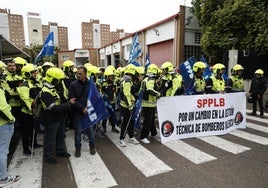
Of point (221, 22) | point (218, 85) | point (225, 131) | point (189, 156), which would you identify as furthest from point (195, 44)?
point (189, 156)

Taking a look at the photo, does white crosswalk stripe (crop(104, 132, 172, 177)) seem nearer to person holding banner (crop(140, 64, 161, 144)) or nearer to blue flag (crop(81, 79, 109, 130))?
person holding banner (crop(140, 64, 161, 144))

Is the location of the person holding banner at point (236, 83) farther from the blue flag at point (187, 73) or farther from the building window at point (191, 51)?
the building window at point (191, 51)

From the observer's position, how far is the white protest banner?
19.1 ft

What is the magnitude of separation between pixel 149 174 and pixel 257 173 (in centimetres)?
199

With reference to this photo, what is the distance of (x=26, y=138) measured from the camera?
17.1ft

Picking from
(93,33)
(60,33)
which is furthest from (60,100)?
(60,33)

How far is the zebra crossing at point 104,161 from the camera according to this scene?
4.00 m

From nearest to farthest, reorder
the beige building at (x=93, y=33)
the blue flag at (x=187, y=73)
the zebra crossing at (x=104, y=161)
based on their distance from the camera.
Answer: the zebra crossing at (x=104, y=161), the blue flag at (x=187, y=73), the beige building at (x=93, y=33)

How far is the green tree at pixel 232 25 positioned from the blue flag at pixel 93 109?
11.1 metres

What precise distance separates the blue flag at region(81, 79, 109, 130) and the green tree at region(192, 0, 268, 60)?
1114 cm

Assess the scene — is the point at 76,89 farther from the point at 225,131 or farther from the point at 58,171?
the point at 225,131

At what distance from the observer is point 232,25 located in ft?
46.4

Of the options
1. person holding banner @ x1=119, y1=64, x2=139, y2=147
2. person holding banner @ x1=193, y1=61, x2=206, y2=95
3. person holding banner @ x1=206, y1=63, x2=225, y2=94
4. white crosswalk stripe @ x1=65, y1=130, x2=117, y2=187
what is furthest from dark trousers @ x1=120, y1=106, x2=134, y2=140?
person holding banner @ x1=206, y1=63, x2=225, y2=94

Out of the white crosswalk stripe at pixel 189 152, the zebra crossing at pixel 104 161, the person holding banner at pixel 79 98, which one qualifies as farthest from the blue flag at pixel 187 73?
the person holding banner at pixel 79 98
